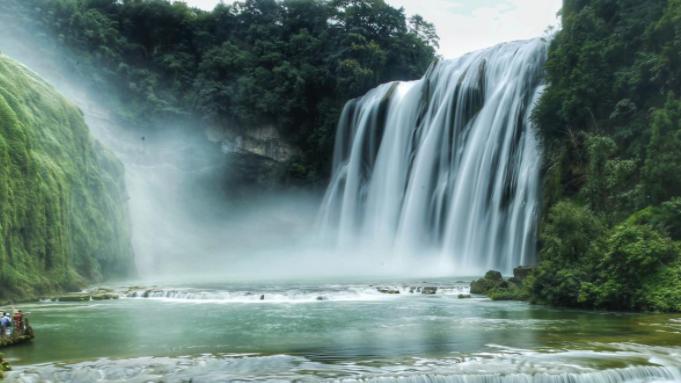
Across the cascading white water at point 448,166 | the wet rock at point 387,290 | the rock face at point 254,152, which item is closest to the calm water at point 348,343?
the wet rock at point 387,290

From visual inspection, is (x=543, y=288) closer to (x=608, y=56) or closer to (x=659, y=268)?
(x=659, y=268)

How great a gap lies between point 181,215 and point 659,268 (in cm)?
4026

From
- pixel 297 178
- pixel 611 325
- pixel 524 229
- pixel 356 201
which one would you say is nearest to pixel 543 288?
pixel 611 325

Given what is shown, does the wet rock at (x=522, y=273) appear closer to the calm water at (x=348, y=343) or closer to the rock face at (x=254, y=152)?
the calm water at (x=348, y=343)

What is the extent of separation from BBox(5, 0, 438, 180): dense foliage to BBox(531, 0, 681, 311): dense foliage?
22428mm

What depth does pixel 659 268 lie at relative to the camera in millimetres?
18906

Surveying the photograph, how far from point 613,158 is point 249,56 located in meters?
34.2

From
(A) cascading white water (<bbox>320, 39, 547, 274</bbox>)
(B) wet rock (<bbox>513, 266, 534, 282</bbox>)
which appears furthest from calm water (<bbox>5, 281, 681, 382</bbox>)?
(A) cascading white water (<bbox>320, 39, 547, 274</bbox>)

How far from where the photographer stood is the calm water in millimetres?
11562

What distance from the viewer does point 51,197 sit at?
28500 millimetres

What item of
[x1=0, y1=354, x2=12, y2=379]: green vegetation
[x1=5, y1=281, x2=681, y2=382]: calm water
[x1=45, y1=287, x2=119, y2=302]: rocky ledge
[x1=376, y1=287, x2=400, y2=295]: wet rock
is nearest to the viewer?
[x1=0, y1=354, x2=12, y2=379]: green vegetation

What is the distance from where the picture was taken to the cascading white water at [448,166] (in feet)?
109

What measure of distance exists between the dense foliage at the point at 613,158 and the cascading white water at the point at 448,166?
2564 millimetres

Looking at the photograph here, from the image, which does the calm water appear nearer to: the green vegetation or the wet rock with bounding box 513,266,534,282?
the green vegetation
